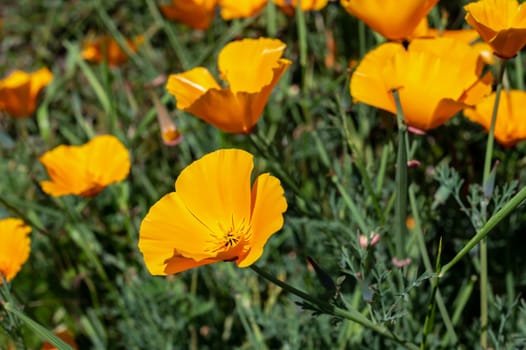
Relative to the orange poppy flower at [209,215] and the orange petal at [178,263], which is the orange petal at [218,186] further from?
the orange petal at [178,263]

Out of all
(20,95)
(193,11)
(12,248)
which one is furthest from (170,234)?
(193,11)

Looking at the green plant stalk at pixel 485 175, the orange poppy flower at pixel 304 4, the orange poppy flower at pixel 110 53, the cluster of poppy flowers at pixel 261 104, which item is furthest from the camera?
the orange poppy flower at pixel 110 53

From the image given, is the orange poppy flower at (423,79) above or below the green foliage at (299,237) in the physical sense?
above

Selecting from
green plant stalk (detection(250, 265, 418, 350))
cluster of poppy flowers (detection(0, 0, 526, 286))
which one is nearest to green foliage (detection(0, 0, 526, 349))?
green plant stalk (detection(250, 265, 418, 350))

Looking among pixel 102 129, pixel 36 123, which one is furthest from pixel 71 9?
pixel 102 129

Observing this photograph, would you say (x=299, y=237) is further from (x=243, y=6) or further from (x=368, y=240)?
(x=243, y=6)

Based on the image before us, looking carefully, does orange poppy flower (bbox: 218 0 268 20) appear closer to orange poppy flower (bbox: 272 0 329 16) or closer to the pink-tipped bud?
orange poppy flower (bbox: 272 0 329 16)

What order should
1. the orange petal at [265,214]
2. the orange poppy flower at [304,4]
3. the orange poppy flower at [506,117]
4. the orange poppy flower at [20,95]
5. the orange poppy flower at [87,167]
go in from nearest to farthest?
the orange petal at [265,214] → the orange poppy flower at [506,117] → the orange poppy flower at [87,167] → the orange poppy flower at [304,4] → the orange poppy flower at [20,95]

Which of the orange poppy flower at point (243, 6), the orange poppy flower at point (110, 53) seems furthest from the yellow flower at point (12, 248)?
the orange poppy flower at point (110, 53)
